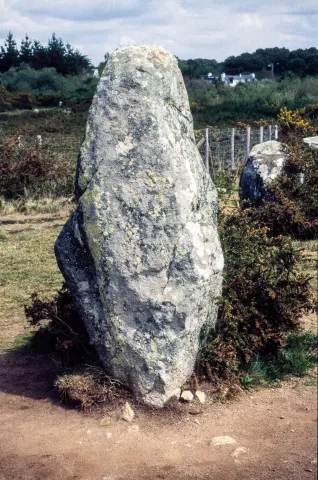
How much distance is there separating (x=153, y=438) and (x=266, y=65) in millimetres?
51678

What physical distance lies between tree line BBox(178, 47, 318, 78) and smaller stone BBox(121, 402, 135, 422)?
38.3 meters

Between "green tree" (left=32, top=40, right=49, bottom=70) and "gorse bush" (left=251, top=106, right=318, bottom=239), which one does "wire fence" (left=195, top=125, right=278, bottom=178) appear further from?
"green tree" (left=32, top=40, right=49, bottom=70)

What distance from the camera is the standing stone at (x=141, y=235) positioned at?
17.3 ft

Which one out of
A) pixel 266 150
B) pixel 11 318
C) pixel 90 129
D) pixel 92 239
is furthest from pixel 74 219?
pixel 266 150

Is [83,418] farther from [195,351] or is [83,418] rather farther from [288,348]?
[288,348]

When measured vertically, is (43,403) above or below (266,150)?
below

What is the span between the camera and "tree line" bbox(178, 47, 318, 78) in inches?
1899

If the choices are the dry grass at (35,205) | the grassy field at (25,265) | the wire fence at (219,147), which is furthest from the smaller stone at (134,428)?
the wire fence at (219,147)


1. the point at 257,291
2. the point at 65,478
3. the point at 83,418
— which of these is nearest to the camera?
the point at 65,478

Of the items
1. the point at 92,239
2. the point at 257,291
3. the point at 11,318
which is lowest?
the point at 11,318

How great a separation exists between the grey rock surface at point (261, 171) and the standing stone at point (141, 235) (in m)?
5.73

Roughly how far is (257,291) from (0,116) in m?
39.7

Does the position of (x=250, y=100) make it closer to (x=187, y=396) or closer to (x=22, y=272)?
(x=22, y=272)

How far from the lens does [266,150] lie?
11844mm
